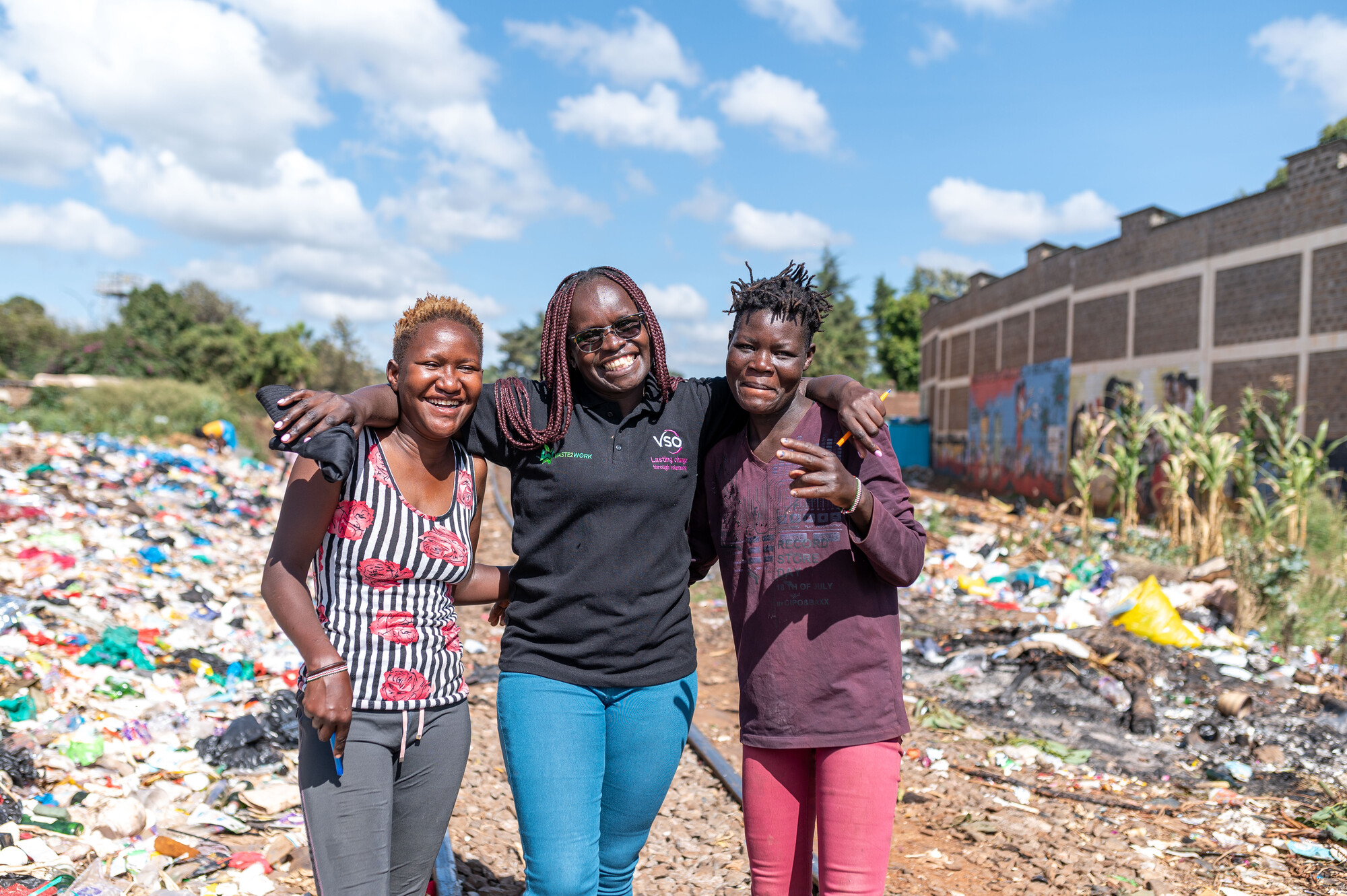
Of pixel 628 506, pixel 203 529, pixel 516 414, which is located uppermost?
pixel 516 414

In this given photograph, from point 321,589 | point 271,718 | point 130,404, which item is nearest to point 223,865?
point 271,718

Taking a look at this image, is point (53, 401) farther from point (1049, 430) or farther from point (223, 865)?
point (1049, 430)

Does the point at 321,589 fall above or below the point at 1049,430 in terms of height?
below

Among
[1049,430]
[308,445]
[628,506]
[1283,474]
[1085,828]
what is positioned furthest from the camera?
[1049,430]

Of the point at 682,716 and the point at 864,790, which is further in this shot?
the point at 682,716

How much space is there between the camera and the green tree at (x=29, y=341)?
2884 centimetres

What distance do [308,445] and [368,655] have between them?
0.54 metres

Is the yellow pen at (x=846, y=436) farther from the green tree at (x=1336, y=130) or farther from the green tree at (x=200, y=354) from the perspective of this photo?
the green tree at (x=1336, y=130)

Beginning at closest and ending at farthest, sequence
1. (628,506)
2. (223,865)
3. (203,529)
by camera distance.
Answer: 1. (628,506)
2. (223,865)
3. (203,529)

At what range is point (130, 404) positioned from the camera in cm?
1925

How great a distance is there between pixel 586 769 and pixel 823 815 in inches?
24.2

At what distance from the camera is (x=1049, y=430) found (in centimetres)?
2219

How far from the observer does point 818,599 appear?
2240 millimetres

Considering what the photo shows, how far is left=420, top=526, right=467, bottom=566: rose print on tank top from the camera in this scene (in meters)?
Answer: 2.21
